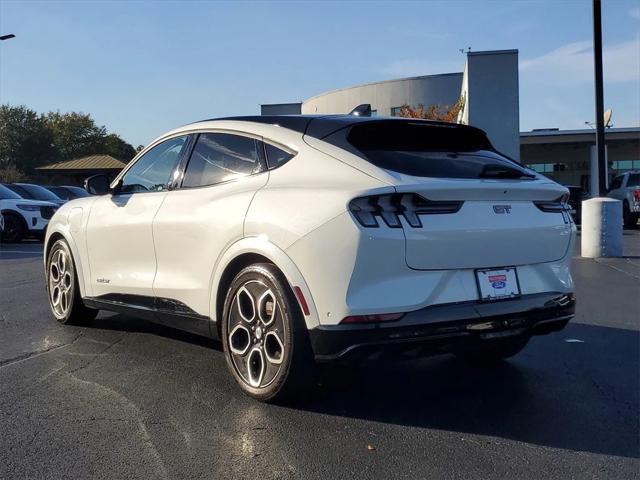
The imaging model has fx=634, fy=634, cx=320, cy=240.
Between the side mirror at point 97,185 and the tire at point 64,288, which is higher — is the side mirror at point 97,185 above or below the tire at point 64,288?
above

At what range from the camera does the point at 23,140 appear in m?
66.6

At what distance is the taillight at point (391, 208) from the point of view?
3.32 m

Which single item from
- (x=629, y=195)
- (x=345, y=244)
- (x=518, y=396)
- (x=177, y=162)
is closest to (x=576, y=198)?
(x=629, y=195)

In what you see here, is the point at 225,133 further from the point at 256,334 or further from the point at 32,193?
the point at 32,193

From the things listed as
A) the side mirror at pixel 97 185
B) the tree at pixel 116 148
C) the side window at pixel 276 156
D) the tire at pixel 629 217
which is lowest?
the tire at pixel 629 217

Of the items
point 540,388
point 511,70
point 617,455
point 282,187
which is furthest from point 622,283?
point 511,70

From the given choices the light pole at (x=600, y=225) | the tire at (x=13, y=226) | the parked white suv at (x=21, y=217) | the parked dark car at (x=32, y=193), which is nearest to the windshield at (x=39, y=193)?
the parked dark car at (x=32, y=193)

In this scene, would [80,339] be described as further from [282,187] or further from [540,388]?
[540,388]

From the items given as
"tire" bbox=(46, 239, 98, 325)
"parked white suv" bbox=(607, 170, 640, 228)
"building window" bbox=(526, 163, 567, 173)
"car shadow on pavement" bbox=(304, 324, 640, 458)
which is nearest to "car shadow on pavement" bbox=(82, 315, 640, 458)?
"car shadow on pavement" bbox=(304, 324, 640, 458)

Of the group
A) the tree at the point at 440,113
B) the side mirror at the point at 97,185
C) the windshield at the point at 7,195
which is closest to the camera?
the side mirror at the point at 97,185

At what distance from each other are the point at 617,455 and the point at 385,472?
1220mm

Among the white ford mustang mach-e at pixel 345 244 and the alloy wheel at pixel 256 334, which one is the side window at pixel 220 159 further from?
the alloy wheel at pixel 256 334

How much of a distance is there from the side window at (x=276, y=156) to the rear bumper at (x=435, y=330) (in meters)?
1.13

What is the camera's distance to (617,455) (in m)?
3.23
